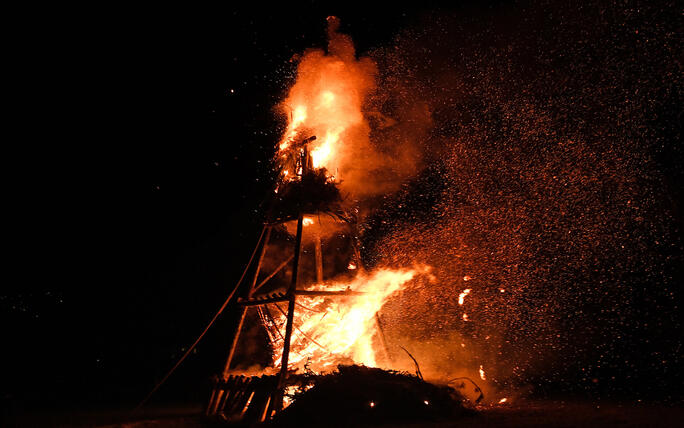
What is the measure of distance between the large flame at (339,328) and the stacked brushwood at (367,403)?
1823 mm

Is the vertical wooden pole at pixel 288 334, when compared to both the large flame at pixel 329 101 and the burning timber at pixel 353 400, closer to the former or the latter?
the burning timber at pixel 353 400

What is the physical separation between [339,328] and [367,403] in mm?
2952

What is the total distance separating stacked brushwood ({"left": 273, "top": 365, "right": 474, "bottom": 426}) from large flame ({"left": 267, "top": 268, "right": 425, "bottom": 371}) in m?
1.82

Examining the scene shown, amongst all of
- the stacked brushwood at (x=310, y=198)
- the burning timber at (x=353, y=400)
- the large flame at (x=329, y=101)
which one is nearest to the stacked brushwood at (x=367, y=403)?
the burning timber at (x=353, y=400)

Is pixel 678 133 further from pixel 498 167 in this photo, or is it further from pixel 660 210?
pixel 498 167

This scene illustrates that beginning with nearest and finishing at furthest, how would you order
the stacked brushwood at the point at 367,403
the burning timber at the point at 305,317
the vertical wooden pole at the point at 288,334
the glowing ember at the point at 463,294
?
the stacked brushwood at the point at 367,403 → the vertical wooden pole at the point at 288,334 → the burning timber at the point at 305,317 → the glowing ember at the point at 463,294

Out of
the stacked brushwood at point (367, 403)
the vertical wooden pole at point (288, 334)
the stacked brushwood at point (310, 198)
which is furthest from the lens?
the stacked brushwood at point (310, 198)

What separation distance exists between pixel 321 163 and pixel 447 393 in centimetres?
493

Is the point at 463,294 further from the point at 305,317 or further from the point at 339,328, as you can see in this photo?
the point at 305,317

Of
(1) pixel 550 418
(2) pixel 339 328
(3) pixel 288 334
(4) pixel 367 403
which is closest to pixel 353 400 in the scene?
(4) pixel 367 403

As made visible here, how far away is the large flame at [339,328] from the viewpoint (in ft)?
27.2

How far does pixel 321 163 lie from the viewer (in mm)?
8984

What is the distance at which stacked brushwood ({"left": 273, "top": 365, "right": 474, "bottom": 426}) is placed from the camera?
563 cm

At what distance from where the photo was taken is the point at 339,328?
341 inches
